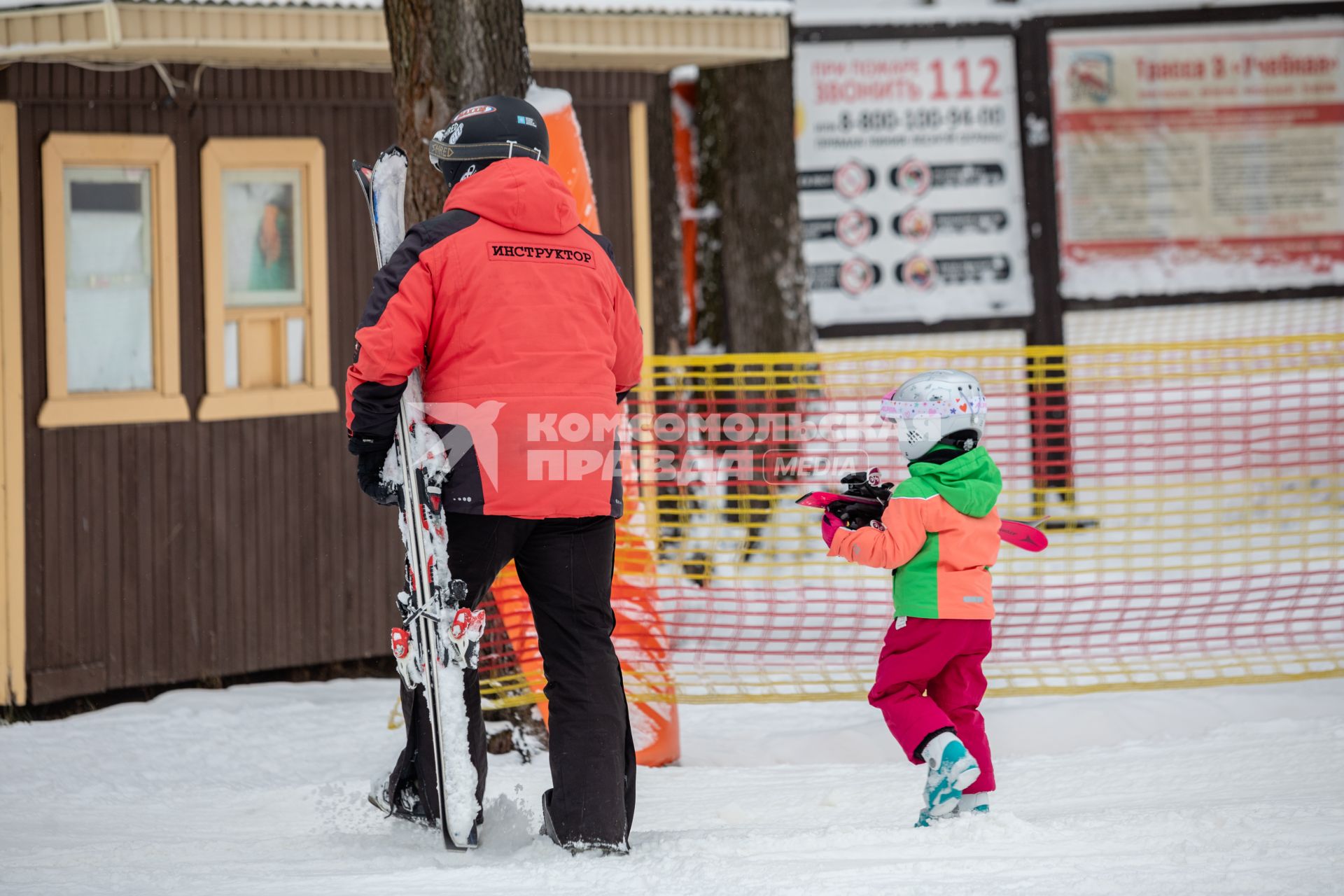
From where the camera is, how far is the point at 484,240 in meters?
3.71

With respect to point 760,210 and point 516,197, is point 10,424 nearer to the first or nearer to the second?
point 516,197

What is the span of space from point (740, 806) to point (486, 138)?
2295 millimetres

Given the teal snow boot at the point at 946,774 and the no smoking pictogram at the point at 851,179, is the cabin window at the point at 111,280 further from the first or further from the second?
the no smoking pictogram at the point at 851,179

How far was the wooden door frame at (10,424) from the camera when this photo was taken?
6246 millimetres

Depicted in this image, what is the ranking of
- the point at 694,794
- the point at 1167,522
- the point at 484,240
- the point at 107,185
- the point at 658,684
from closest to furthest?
the point at 484,240
the point at 694,794
the point at 658,684
the point at 107,185
the point at 1167,522

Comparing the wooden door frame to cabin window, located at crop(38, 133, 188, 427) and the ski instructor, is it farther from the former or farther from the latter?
the ski instructor

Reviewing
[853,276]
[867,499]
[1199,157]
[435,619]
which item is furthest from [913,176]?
[435,619]

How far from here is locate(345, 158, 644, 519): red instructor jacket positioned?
11.9 feet

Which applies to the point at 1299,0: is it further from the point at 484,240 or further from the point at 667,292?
the point at 484,240

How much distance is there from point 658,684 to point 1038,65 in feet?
20.2

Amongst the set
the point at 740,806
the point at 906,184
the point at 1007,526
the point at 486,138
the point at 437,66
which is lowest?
the point at 740,806

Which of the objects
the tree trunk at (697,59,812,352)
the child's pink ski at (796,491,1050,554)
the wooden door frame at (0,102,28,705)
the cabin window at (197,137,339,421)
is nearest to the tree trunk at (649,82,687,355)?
the tree trunk at (697,59,812,352)

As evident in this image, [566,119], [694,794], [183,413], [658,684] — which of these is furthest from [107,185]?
[694,794]

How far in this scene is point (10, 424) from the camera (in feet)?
20.5
